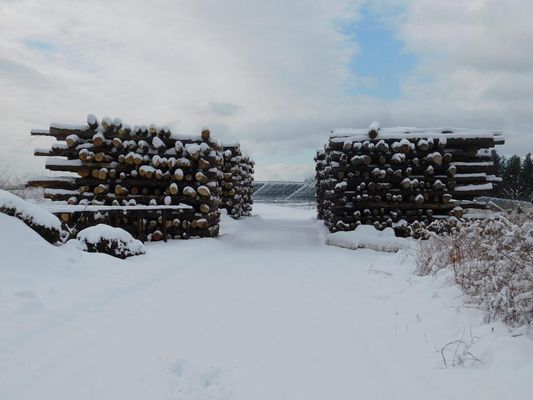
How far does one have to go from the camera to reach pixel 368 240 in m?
12.9

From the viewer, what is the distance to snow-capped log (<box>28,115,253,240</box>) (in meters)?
13.6

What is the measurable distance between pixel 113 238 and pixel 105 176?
17.7ft

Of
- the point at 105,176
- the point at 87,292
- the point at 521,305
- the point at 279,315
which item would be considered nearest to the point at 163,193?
the point at 105,176

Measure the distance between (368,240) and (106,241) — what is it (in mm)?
7551

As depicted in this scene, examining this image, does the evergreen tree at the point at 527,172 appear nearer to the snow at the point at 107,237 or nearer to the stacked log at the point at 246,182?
the stacked log at the point at 246,182

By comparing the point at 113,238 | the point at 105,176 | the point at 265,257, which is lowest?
the point at 265,257

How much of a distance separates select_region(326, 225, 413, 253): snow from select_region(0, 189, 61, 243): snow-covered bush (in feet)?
27.3

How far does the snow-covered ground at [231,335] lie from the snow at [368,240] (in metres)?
4.57

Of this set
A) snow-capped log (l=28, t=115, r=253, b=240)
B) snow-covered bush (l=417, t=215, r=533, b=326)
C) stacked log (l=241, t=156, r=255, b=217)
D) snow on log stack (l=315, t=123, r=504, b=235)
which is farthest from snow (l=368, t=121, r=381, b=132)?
stacked log (l=241, t=156, r=255, b=217)

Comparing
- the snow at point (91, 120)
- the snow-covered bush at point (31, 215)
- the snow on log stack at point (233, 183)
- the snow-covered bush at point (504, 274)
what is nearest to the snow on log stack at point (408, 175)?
the snow-covered bush at point (504, 274)

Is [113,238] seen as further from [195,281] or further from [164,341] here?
[164,341]

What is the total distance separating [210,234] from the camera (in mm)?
14531

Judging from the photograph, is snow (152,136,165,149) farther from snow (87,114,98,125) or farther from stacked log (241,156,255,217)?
stacked log (241,156,255,217)

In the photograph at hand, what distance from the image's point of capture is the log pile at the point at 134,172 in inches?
534
